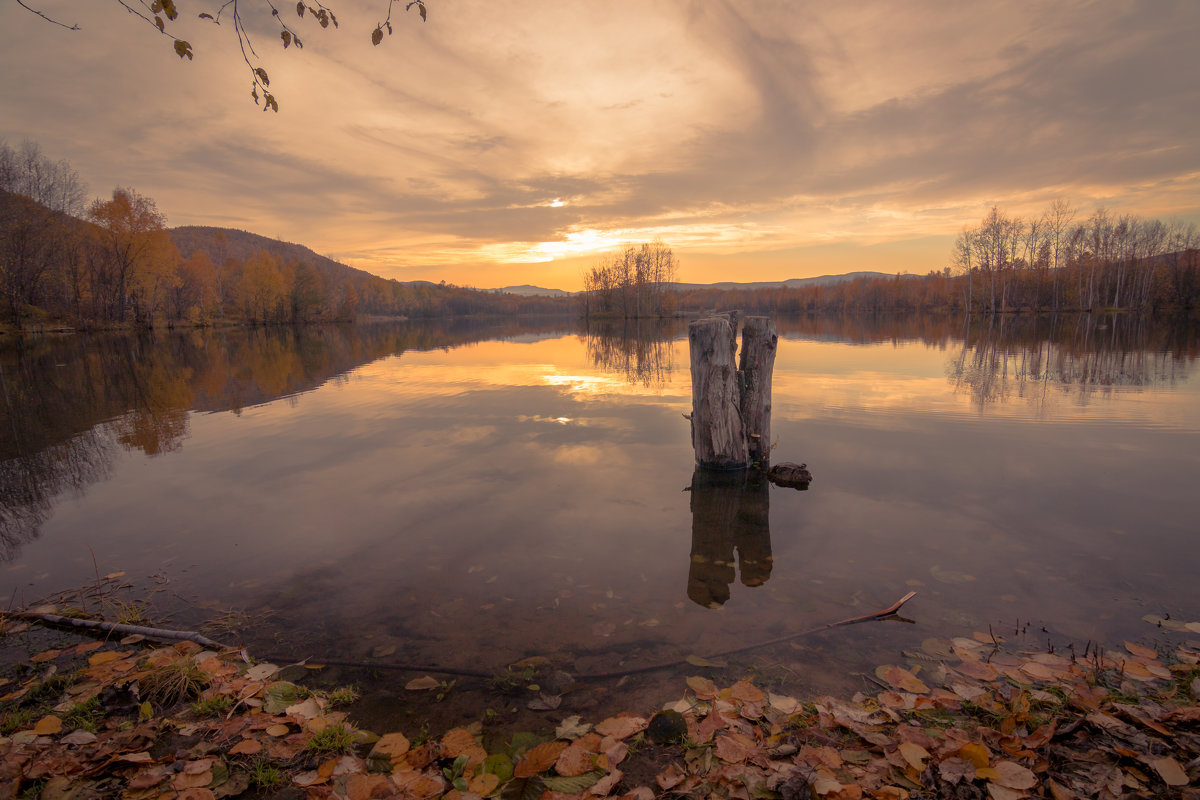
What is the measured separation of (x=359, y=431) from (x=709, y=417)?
7856 mm

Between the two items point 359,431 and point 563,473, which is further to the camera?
point 359,431

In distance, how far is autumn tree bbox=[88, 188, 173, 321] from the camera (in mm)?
55469

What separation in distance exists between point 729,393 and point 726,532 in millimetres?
2584

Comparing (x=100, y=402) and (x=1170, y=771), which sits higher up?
(x=100, y=402)

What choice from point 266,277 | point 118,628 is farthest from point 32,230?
point 118,628

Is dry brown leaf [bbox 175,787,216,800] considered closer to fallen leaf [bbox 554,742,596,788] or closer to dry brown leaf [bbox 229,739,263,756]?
dry brown leaf [bbox 229,739,263,756]

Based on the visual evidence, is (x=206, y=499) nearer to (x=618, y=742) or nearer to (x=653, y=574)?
(x=653, y=574)

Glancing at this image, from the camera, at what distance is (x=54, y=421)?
41.5ft

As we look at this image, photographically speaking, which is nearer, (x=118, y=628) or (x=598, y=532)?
(x=118, y=628)

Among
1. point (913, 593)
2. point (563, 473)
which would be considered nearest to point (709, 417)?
point (563, 473)

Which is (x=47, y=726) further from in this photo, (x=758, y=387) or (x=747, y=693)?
(x=758, y=387)

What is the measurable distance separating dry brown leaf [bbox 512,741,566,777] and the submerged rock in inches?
235

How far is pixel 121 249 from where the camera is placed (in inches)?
2202

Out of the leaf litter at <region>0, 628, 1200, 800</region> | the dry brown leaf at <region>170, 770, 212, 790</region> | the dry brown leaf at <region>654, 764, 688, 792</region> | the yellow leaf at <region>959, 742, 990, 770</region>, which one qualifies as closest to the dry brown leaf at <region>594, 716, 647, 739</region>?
the leaf litter at <region>0, 628, 1200, 800</region>
